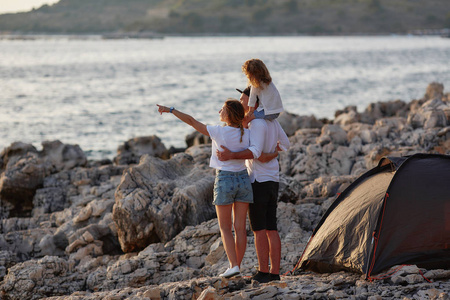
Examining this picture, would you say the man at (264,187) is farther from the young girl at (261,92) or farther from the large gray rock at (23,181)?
the large gray rock at (23,181)

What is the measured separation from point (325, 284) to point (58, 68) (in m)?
67.6

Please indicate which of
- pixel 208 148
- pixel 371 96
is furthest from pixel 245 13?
pixel 208 148

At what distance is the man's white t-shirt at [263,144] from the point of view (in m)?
6.39

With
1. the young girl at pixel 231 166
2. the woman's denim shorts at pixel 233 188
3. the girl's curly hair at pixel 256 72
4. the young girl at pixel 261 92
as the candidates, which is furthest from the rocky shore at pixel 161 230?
the girl's curly hair at pixel 256 72

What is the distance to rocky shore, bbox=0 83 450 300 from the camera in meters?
6.59

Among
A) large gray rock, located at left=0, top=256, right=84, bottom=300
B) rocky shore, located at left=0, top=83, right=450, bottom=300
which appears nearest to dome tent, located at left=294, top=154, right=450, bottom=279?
rocky shore, located at left=0, top=83, right=450, bottom=300

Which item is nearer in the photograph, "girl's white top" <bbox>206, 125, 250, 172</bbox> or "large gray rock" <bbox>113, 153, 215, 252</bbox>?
"girl's white top" <bbox>206, 125, 250, 172</bbox>

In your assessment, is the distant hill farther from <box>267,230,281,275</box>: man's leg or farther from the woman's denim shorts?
the woman's denim shorts

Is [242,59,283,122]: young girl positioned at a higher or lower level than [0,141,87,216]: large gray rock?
higher

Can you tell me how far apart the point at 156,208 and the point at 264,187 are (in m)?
3.75

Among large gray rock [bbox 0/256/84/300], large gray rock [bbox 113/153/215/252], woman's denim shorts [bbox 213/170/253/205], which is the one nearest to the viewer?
woman's denim shorts [bbox 213/170/253/205]

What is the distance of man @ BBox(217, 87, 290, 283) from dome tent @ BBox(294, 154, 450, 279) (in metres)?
1.09

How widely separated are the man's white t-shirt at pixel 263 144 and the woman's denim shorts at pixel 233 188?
0.54 feet

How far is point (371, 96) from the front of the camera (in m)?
40.0
